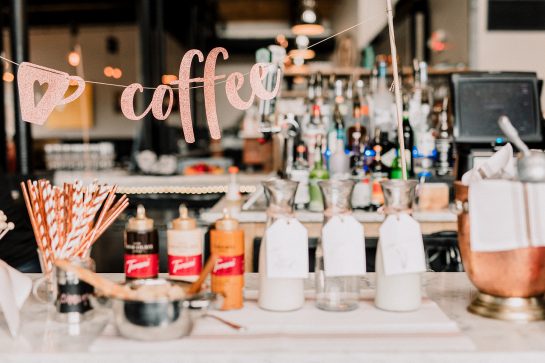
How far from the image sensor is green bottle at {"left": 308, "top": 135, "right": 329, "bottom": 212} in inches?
118

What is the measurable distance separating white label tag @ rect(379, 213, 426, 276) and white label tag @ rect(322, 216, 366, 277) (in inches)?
1.9

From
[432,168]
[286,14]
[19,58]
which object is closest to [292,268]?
[432,168]

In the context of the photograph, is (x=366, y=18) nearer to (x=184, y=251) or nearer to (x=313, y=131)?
(x=313, y=131)

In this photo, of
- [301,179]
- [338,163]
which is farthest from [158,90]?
[338,163]

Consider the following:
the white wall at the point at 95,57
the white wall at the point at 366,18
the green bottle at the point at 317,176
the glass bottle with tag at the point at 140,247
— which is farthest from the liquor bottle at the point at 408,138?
the white wall at the point at 95,57

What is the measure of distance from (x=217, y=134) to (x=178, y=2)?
8.18 meters

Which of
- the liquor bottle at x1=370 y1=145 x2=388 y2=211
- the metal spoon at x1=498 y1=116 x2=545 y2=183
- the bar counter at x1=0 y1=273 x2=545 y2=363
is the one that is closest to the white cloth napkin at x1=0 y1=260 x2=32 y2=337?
the bar counter at x1=0 y1=273 x2=545 y2=363

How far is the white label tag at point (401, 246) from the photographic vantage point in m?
1.21

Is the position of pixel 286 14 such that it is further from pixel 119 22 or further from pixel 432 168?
pixel 432 168

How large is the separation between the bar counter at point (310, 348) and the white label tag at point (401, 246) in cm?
14

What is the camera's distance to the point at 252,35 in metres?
12.8

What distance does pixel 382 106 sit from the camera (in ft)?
11.9

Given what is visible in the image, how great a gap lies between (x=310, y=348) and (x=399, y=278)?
0.91ft

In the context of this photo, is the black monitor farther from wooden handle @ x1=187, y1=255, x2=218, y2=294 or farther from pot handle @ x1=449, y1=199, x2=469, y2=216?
wooden handle @ x1=187, y1=255, x2=218, y2=294
